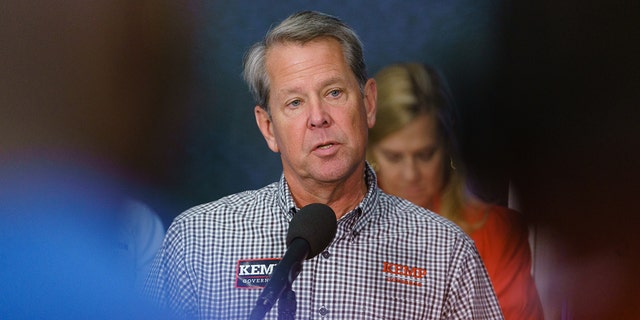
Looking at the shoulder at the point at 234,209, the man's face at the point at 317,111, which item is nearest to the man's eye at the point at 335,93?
the man's face at the point at 317,111

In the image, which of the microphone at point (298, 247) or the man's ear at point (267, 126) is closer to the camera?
the microphone at point (298, 247)

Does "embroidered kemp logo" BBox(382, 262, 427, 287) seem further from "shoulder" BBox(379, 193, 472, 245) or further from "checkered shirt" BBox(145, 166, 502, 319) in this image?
"shoulder" BBox(379, 193, 472, 245)

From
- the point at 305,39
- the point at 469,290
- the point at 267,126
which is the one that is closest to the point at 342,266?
the point at 469,290

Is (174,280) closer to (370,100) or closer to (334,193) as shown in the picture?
(334,193)

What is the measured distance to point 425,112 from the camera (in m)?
2.50

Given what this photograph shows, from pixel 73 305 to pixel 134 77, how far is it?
0.82 m

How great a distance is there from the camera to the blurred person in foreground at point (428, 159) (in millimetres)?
2459

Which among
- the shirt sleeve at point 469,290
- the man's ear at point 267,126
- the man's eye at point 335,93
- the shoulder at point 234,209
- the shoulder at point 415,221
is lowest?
the shirt sleeve at point 469,290

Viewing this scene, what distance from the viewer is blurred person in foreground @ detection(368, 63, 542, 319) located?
2459mm

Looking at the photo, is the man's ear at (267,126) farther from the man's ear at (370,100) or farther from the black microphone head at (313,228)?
the black microphone head at (313,228)

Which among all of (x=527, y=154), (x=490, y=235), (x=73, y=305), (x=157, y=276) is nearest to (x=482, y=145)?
(x=527, y=154)

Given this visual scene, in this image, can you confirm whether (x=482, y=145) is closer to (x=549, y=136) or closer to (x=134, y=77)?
(x=549, y=136)

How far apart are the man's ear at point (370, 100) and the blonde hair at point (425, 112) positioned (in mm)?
232

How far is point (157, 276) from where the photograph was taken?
2.19 metres
